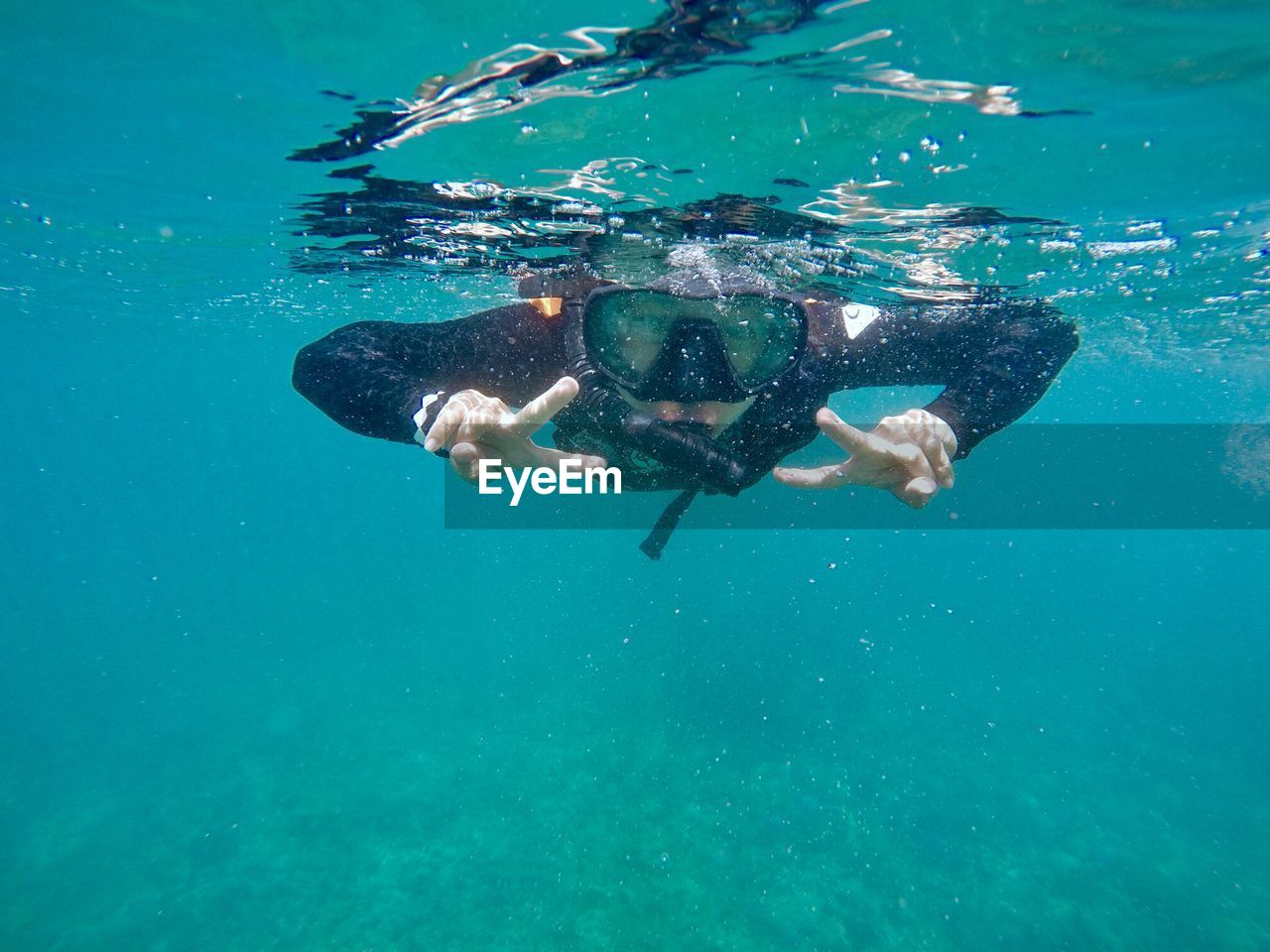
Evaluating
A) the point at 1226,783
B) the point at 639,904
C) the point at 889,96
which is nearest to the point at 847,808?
the point at 639,904

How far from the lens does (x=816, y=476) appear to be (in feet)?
9.39

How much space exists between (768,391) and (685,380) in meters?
0.81

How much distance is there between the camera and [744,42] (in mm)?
4082

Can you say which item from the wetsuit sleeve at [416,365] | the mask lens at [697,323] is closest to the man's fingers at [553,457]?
the wetsuit sleeve at [416,365]

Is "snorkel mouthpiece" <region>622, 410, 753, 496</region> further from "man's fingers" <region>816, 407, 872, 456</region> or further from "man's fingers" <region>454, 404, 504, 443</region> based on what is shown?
"man's fingers" <region>454, 404, 504, 443</region>

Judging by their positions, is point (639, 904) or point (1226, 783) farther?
point (1226, 783)

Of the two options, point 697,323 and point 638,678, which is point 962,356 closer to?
point 697,323

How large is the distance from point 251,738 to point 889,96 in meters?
20.3

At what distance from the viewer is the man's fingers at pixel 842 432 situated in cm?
230

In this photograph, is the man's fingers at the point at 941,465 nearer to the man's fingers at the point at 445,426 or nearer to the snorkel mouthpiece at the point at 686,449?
the snorkel mouthpiece at the point at 686,449

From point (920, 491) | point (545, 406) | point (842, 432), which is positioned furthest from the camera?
point (920, 491)

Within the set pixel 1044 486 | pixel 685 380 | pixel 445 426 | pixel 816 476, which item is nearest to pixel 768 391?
pixel 685 380

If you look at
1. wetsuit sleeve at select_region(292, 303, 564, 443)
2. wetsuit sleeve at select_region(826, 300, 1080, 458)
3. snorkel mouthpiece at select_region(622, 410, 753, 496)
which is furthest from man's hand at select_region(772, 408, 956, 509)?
wetsuit sleeve at select_region(292, 303, 564, 443)

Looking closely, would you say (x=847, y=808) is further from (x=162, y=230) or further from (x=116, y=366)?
(x=116, y=366)
